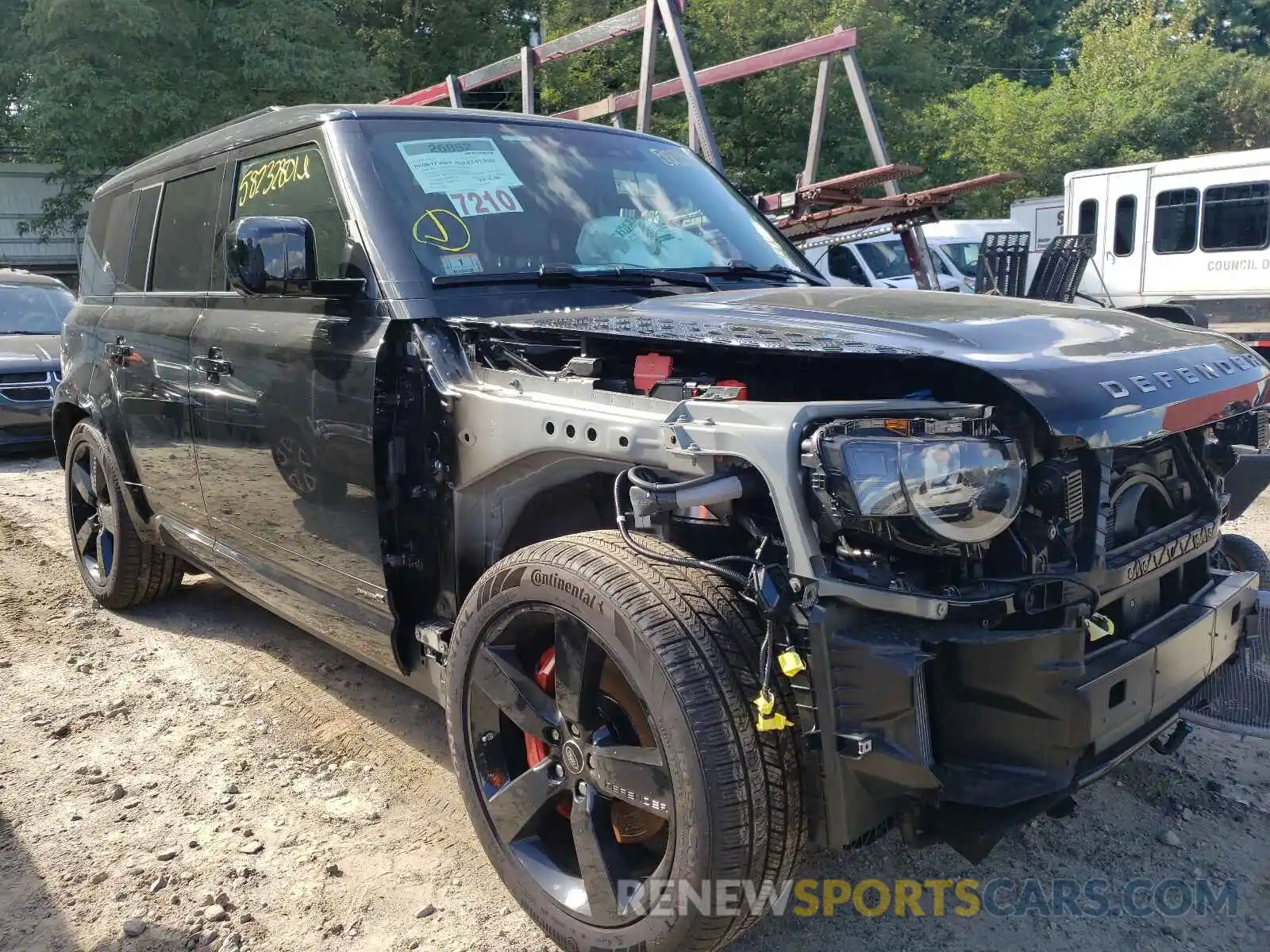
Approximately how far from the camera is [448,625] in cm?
291

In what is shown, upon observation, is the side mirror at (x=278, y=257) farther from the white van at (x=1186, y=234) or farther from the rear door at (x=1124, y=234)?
the rear door at (x=1124, y=234)

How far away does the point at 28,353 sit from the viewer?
33.1 ft

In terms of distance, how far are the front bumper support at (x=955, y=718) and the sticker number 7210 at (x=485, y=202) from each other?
180 cm

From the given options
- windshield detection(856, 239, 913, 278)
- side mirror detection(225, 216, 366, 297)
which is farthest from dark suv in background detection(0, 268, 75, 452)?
windshield detection(856, 239, 913, 278)

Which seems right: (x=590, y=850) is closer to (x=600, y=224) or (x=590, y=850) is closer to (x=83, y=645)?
(x=600, y=224)

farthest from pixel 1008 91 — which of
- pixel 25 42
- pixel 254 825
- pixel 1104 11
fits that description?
pixel 254 825

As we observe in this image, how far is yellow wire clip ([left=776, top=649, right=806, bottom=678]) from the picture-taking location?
1941mm

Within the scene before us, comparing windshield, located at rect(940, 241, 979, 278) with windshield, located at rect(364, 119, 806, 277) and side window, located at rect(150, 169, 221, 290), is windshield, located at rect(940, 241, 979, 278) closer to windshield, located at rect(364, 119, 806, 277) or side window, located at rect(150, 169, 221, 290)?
windshield, located at rect(364, 119, 806, 277)

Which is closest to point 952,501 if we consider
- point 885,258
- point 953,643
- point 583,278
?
point 953,643

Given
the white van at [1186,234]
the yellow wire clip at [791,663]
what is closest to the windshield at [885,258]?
the white van at [1186,234]

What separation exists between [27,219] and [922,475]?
25468 mm

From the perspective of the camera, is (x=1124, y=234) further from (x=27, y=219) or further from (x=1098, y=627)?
(x=27, y=219)

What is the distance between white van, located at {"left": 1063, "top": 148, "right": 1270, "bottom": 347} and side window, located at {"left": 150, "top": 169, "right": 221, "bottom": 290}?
10.7 meters

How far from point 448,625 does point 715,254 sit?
1.54 metres
